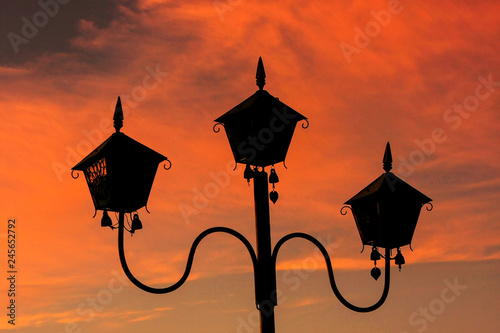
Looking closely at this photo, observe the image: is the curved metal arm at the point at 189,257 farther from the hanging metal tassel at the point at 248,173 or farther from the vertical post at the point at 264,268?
the hanging metal tassel at the point at 248,173

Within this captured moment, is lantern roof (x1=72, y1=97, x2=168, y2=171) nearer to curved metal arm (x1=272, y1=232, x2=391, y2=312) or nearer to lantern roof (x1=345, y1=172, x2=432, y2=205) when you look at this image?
curved metal arm (x1=272, y1=232, x2=391, y2=312)

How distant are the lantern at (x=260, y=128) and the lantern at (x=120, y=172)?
2.55 feet

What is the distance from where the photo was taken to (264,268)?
6.05m

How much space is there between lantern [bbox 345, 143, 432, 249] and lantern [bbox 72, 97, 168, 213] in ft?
7.35

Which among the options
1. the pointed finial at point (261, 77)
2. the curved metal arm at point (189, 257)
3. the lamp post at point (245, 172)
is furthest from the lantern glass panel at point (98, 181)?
the pointed finial at point (261, 77)

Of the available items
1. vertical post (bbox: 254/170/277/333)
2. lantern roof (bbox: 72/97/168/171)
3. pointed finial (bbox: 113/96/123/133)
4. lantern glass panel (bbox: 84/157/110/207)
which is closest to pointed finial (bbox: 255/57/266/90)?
vertical post (bbox: 254/170/277/333)

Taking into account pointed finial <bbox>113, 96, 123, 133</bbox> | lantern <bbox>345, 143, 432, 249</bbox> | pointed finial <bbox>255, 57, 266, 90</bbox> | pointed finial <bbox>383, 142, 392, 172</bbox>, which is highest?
pointed finial <bbox>255, 57, 266, 90</bbox>

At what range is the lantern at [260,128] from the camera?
6.23m

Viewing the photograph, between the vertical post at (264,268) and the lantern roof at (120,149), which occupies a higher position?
the lantern roof at (120,149)

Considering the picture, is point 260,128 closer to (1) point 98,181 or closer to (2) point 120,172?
(2) point 120,172

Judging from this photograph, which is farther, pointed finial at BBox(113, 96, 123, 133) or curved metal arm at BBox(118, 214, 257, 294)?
pointed finial at BBox(113, 96, 123, 133)

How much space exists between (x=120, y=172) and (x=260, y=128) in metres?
1.36

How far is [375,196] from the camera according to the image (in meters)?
6.96

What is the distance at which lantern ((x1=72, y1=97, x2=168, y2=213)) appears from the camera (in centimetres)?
613
